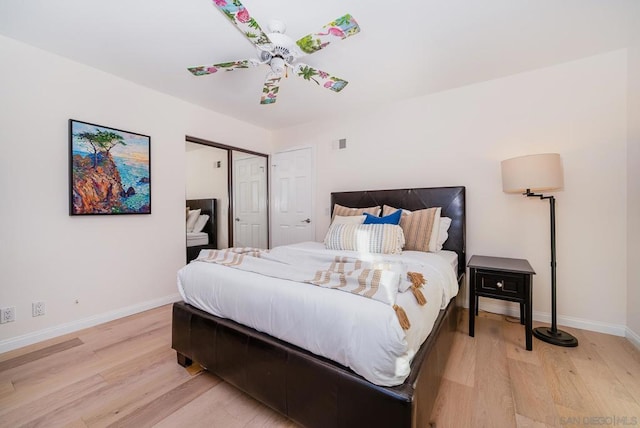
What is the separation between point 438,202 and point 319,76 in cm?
182

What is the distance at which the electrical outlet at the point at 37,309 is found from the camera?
7.38ft

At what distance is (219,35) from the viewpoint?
6.79 ft

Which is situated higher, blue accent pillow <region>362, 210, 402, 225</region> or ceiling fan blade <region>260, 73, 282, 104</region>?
ceiling fan blade <region>260, 73, 282, 104</region>

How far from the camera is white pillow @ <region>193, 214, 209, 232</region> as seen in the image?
3.64 meters

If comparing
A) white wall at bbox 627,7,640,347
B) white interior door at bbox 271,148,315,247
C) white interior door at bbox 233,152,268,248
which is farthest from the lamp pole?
white interior door at bbox 233,152,268,248

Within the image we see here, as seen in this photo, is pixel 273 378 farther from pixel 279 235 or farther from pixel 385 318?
pixel 279 235

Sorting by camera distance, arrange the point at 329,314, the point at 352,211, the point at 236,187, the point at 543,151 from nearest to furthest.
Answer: the point at 329,314
the point at 543,151
the point at 352,211
the point at 236,187

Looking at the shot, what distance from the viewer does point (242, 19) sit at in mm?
1560

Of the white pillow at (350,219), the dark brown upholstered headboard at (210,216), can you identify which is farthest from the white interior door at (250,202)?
the white pillow at (350,219)

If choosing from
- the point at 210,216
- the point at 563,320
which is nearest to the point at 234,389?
the point at 210,216

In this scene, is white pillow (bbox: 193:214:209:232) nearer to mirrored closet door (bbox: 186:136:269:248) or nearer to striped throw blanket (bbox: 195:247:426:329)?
mirrored closet door (bbox: 186:136:269:248)

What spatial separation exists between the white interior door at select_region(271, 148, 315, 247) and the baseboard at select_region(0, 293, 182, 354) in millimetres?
1860

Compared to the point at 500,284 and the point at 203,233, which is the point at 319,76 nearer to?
the point at 500,284

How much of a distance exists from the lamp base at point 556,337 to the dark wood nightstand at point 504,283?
0.92 ft
